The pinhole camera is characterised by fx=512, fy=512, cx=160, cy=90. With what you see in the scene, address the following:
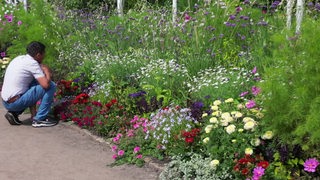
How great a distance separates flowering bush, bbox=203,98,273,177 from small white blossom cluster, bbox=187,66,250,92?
81 centimetres

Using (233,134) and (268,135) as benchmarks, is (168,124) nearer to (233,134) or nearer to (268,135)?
(233,134)

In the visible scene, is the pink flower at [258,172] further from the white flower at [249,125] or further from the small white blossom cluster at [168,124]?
the small white blossom cluster at [168,124]

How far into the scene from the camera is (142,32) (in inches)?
358

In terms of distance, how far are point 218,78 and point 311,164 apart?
194cm

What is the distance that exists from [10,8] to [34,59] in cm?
531

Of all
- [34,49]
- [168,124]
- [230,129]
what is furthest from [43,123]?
[230,129]

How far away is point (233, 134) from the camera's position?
482cm

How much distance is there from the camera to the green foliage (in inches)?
169

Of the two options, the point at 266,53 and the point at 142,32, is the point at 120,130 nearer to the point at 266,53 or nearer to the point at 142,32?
the point at 266,53

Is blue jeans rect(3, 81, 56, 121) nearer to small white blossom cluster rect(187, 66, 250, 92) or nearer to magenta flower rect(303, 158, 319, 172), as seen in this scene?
small white blossom cluster rect(187, 66, 250, 92)

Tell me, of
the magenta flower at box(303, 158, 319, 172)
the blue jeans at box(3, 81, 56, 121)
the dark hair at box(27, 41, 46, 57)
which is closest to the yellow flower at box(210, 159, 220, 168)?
the magenta flower at box(303, 158, 319, 172)

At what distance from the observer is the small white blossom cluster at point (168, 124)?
5495 mm

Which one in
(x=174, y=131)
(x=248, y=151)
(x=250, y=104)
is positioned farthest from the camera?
(x=174, y=131)

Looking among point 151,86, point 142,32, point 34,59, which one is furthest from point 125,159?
point 142,32
